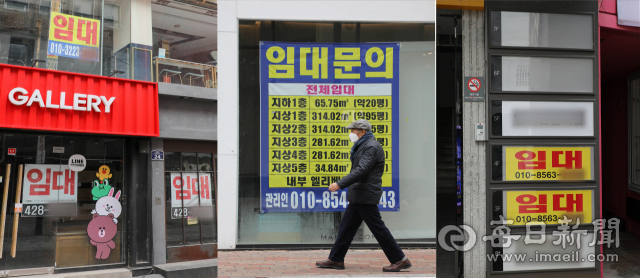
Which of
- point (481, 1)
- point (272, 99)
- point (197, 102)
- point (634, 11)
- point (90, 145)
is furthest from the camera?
point (90, 145)

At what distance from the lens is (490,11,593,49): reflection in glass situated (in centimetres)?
484

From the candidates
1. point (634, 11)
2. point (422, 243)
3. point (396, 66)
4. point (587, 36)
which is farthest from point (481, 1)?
point (422, 243)

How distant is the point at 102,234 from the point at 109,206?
501mm

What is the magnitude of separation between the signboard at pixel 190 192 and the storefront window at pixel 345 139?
3.39 ft

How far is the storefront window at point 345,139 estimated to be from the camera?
6.16m

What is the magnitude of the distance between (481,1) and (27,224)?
7651 mm

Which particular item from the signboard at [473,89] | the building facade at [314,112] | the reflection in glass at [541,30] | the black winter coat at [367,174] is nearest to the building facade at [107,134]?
the building facade at [314,112]

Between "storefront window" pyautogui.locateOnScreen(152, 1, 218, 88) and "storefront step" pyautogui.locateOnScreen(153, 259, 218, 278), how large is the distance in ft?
9.05

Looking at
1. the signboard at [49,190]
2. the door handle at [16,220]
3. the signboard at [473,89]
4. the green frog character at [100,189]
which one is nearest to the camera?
the signboard at [473,89]

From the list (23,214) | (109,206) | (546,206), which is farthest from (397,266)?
(23,214)

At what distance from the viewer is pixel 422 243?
20.8 ft

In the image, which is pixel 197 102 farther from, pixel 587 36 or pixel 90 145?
pixel 587 36

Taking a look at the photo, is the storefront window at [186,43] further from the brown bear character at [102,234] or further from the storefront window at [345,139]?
the brown bear character at [102,234]

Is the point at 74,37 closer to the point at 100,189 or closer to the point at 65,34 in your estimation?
the point at 65,34
